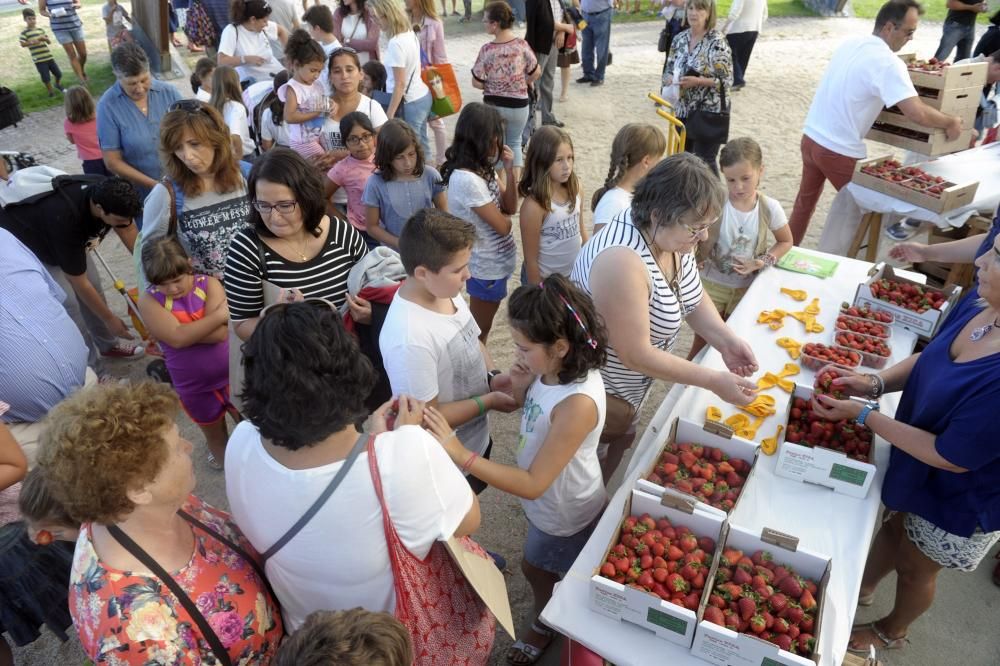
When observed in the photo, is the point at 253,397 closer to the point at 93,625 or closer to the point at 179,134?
the point at 93,625

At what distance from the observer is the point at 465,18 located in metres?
15.2

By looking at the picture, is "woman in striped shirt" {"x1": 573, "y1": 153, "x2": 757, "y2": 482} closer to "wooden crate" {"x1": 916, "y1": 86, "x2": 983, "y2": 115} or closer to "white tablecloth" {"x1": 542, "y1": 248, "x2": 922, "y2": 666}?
"white tablecloth" {"x1": 542, "y1": 248, "x2": 922, "y2": 666}

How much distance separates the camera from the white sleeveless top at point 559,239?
11.4 ft

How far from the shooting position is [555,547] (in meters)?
2.31

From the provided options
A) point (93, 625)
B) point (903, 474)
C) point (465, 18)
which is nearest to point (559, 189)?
point (903, 474)

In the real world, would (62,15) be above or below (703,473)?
above

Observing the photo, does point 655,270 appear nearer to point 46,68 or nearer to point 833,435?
point 833,435

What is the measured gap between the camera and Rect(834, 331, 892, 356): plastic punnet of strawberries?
2770 mm

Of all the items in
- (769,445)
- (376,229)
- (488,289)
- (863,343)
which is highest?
(376,229)

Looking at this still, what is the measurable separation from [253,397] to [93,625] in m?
0.60

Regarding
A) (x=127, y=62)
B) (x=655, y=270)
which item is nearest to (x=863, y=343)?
(x=655, y=270)

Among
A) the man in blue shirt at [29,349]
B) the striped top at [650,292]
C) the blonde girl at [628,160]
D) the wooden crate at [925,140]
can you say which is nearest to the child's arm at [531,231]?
the blonde girl at [628,160]

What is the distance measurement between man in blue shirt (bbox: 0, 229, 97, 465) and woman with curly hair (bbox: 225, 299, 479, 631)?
1.35 m

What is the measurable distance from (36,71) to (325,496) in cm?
1515
